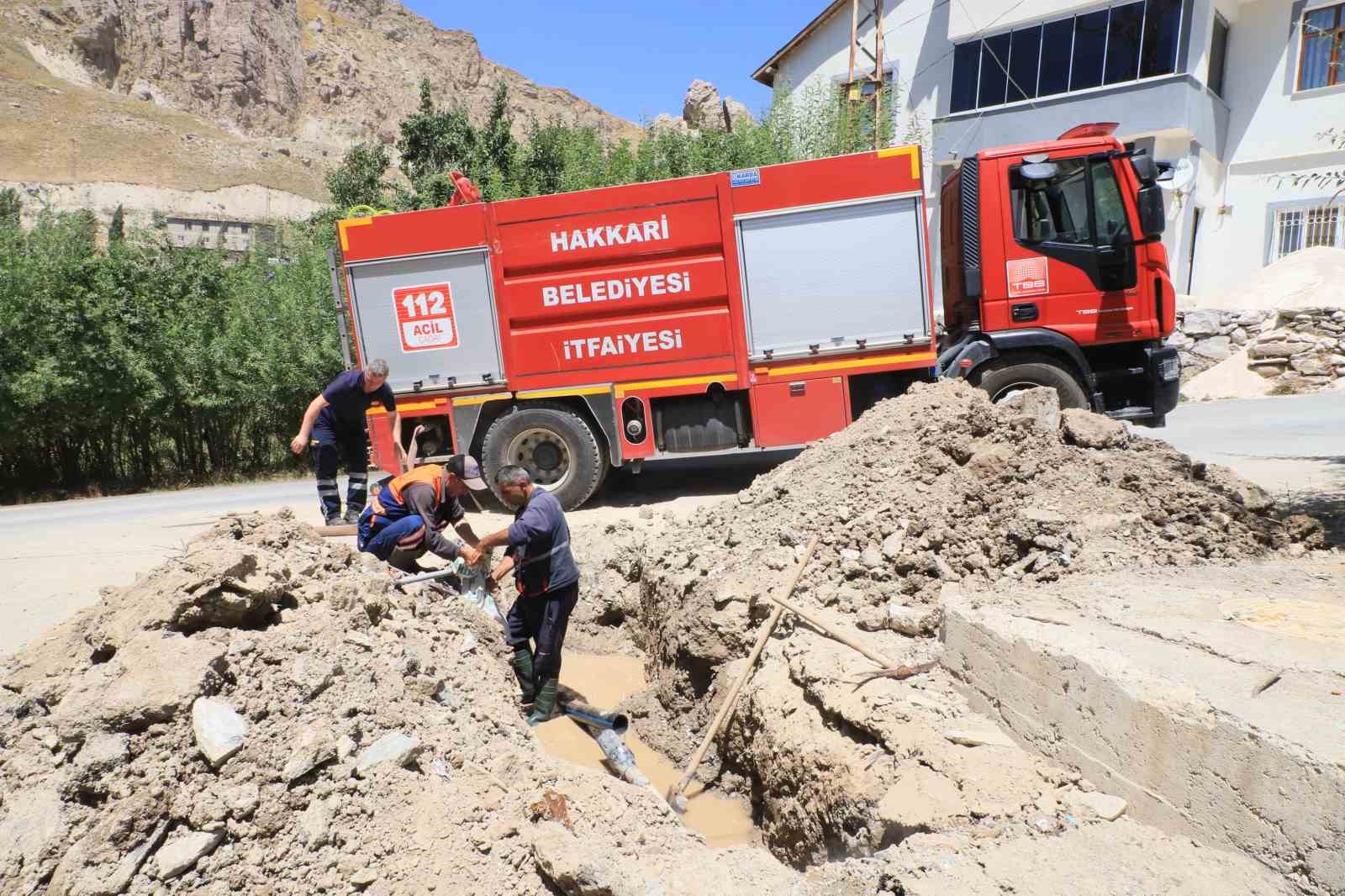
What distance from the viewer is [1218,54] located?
50.1 feet

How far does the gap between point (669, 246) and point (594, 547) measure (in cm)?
275

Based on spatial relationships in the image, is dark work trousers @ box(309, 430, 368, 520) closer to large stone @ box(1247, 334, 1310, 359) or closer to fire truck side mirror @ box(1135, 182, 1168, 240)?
fire truck side mirror @ box(1135, 182, 1168, 240)

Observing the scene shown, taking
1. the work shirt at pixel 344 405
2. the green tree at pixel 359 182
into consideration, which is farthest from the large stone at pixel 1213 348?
the green tree at pixel 359 182

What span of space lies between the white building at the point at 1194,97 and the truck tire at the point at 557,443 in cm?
1001

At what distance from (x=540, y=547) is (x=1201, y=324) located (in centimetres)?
1418

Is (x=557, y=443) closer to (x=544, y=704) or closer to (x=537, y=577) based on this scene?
(x=537, y=577)

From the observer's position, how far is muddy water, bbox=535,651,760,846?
3.95 meters

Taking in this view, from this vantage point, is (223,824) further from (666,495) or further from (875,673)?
(666,495)

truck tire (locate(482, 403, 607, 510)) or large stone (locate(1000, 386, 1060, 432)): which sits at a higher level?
large stone (locate(1000, 386, 1060, 432))

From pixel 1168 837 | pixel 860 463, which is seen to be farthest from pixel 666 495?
pixel 1168 837

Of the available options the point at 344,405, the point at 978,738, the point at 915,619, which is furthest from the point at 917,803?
the point at 344,405

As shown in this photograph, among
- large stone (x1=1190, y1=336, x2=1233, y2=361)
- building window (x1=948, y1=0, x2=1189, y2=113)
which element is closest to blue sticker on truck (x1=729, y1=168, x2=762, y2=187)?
large stone (x1=1190, y1=336, x2=1233, y2=361)

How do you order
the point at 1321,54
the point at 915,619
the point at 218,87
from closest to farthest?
the point at 915,619 → the point at 1321,54 → the point at 218,87

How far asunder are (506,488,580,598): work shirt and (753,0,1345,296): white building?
12.4 m
